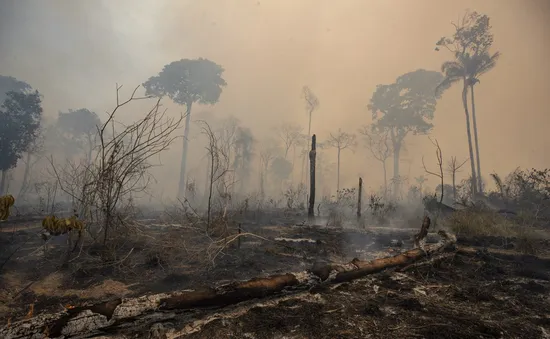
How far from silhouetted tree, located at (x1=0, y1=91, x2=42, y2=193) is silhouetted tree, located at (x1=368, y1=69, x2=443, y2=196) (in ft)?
122

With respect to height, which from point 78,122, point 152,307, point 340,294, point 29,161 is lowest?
point 340,294

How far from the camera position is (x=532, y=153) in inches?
2266

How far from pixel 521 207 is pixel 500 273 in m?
12.8

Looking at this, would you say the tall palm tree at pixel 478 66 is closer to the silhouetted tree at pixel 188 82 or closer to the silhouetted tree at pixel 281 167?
the silhouetted tree at pixel 188 82

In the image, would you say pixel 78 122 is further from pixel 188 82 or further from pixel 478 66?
pixel 478 66

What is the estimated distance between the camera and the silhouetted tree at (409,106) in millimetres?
32750

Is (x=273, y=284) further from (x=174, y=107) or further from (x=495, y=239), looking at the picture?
(x=174, y=107)

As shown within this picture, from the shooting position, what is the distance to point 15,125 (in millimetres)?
20000

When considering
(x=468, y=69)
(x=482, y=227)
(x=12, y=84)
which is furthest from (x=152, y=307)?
(x=12, y=84)

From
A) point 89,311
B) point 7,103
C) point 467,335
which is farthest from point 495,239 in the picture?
point 7,103

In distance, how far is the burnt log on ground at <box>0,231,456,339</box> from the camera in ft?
7.40

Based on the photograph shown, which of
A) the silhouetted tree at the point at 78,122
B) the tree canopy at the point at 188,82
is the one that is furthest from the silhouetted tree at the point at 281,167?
the silhouetted tree at the point at 78,122

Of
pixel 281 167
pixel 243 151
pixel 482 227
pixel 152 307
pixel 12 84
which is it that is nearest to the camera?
pixel 152 307

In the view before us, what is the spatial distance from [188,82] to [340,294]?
35.6 meters
